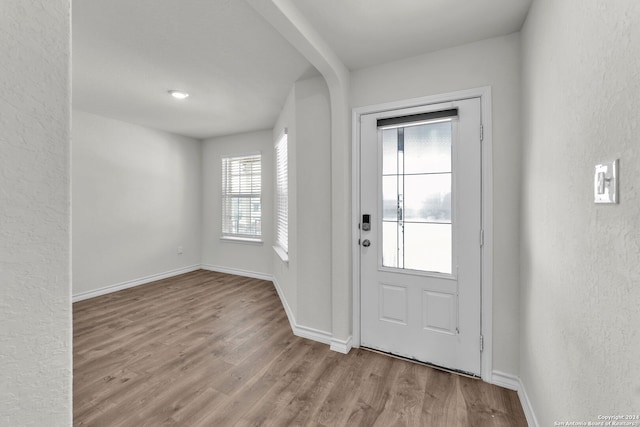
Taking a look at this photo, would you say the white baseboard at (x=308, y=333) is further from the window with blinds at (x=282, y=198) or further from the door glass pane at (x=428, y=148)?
the door glass pane at (x=428, y=148)

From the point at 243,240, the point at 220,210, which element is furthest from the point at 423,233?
the point at 220,210

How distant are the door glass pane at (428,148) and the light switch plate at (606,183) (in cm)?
120

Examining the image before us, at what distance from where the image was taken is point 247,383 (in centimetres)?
194

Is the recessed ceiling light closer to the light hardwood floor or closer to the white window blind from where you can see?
the white window blind

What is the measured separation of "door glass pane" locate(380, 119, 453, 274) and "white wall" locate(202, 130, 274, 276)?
2.52 m

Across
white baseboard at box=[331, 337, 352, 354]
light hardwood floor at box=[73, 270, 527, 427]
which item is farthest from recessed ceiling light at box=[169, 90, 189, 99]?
white baseboard at box=[331, 337, 352, 354]

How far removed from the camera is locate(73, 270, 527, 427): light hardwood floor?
5.36 feet

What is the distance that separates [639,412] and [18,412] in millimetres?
1445

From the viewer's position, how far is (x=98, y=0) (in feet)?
5.35

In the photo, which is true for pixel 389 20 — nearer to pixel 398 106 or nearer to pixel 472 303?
pixel 398 106

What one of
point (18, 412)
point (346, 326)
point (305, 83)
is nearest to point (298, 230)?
point (346, 326)

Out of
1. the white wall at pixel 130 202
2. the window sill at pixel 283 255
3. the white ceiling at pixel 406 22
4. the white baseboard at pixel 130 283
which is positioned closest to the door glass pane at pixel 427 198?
the white ceiling at pixel 406 22

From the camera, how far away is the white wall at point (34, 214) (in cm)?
54

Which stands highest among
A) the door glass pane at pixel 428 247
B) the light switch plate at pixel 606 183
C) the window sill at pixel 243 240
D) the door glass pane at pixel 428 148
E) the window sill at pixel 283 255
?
the door glass pane at pixel 428 148
